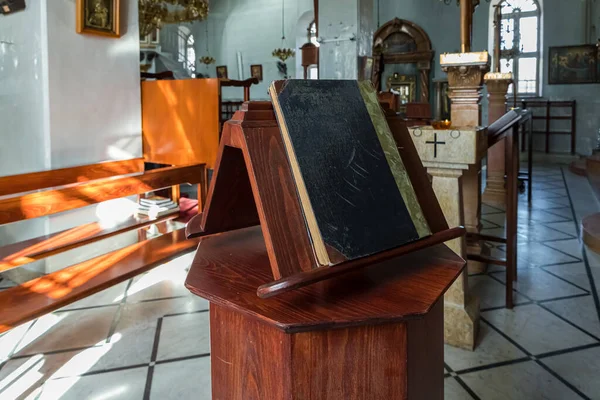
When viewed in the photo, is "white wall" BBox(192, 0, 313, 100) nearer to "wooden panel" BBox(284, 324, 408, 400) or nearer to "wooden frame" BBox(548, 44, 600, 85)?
"wooden frame" BBox(548, 44, 600, 85)

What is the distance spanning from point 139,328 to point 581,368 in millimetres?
2210

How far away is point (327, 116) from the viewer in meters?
0.95

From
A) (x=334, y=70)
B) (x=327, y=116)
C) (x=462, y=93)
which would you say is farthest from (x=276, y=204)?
(x=334, y=70)

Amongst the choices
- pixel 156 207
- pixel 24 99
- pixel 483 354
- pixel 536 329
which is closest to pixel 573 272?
pixel 536 329

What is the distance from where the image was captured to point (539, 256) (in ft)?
12.5

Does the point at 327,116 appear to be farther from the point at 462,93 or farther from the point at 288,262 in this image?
the point at 462,93

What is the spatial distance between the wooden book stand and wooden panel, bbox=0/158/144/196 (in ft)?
8.23

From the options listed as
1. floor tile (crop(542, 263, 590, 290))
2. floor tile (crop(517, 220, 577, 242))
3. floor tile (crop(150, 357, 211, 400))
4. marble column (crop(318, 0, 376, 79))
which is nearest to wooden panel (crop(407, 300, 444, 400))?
floor tile (crop(150, 357, 211, 400))

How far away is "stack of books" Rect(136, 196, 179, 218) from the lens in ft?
11.8

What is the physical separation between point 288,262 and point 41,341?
2.24m

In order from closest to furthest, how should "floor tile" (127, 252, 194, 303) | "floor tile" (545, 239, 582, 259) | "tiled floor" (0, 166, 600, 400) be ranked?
"tiled floor" (0, 166, 600, 400) → "floor tile" (127, 252, 194, 303) → "floor tile" (545, 239, 582, 259)

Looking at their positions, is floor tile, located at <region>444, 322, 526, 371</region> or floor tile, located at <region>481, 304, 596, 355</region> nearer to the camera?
floor tile, located at <region>444, 322, 526, 371</region>

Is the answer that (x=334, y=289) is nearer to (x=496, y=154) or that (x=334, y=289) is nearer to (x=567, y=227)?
(x=567, y=227)

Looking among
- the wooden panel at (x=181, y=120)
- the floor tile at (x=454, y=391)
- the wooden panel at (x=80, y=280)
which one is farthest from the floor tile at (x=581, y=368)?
the wooden panel at (x=181, y=120)
